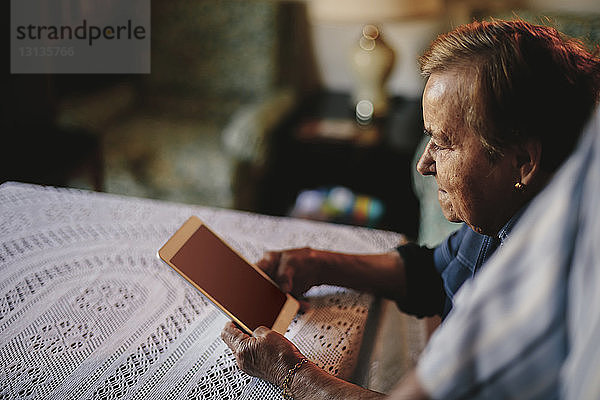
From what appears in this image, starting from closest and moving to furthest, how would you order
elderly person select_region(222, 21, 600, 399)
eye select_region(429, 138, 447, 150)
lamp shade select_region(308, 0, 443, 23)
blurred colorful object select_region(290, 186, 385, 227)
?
elderly person select_region(222, 21, 600, 399) < eye select_region(429, 138, 447, 150) < lamp shade select_region(308, 0, 443, 23) < blurred colorful object select_region(290, 186, 385, 227)

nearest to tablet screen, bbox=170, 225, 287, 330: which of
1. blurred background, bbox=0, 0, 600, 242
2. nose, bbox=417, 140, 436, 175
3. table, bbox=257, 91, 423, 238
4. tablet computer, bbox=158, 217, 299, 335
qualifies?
tablet computer, bbox=158, 217, 299, 335

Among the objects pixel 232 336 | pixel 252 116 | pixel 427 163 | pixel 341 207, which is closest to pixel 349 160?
pixel 341 207

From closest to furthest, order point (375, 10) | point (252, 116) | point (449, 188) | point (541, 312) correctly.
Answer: point (541, 312)
point (449, 188)
point (375, 10)
point (252, 116)

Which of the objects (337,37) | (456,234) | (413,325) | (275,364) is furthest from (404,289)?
(337,37)

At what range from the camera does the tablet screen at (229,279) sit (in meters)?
0.87

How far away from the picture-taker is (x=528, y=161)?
77 centimetres

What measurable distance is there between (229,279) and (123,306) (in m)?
0.19

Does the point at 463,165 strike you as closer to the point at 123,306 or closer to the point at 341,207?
the point at 123,306

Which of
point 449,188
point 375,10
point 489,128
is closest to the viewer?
point 489,128

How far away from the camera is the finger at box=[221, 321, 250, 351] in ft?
2.71

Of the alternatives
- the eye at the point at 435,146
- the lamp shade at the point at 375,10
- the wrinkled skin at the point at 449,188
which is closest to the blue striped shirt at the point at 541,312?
the wrinkled skin at the point at 449,188

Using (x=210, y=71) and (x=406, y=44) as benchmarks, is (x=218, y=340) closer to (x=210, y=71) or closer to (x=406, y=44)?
(x=210, y=71)

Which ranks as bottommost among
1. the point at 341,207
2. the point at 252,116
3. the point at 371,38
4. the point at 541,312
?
the point at 341,207

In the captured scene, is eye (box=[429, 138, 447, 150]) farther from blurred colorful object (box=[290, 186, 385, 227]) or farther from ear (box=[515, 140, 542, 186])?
blurred colorful object (box=[290, 186, 385, 227])
